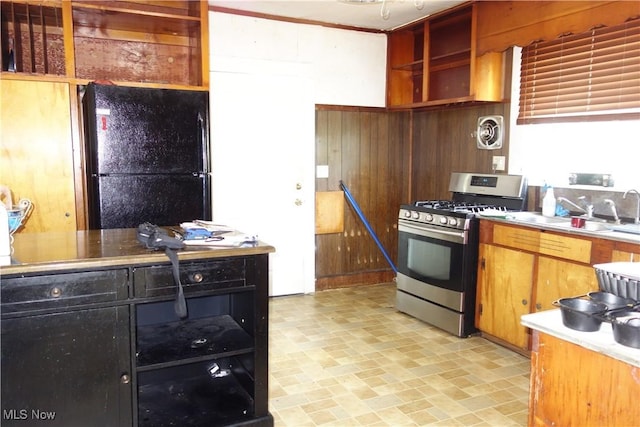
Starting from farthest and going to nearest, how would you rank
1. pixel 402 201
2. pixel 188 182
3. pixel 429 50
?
pixel 402 201 < pixel 429 50 < pixel 188 182

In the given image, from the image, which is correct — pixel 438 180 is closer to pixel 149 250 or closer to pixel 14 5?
pixel 149 250

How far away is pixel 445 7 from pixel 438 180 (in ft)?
5.01

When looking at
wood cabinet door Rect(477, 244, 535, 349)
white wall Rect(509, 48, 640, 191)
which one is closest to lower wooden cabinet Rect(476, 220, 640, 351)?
wood cabinet door Rect(477, 244, 535, 349)

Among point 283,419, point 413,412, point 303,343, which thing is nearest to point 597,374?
point 413,412

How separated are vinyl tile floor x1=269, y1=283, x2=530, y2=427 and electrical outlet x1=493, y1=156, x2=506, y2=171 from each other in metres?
1.37

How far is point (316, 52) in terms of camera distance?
14.9 ft

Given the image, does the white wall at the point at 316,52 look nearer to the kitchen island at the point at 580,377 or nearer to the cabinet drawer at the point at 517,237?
the cabinet drawer at the point at 517,237

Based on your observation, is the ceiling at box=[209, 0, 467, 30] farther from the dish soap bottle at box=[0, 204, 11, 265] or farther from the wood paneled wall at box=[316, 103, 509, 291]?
the dish soap bottle at box=[0, 204, 11, 265]

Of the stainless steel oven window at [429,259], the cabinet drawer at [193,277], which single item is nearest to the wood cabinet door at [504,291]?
the stainless steel oven window at [429,259]

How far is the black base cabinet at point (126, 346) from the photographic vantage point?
173 cm

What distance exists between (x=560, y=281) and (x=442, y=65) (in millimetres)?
2209

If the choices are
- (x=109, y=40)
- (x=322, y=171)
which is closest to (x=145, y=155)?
(x=109, y=40)

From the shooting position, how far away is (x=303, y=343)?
3.41 metres

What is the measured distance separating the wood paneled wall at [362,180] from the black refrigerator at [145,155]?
60.1 inches
